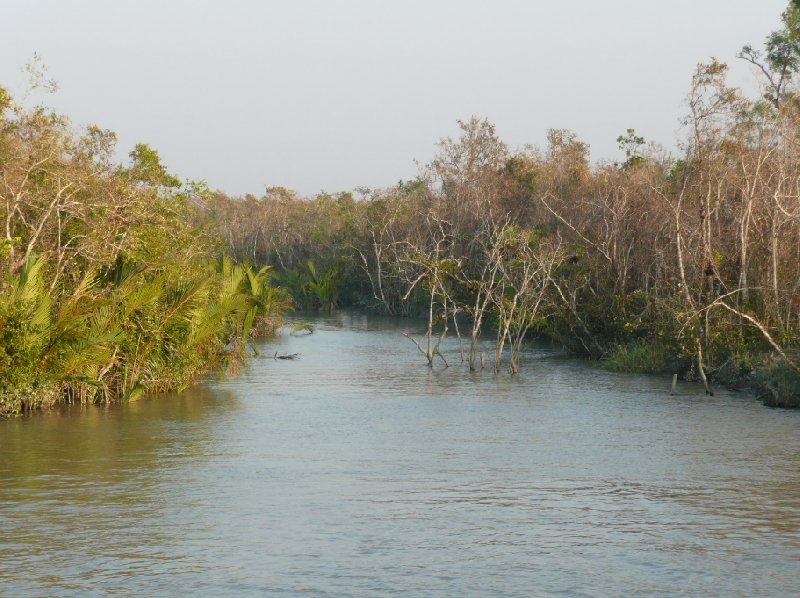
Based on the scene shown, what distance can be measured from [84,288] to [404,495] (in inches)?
318

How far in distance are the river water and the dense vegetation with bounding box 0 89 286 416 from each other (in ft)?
2.27

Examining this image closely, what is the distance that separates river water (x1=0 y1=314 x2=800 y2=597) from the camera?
9531 millimetres

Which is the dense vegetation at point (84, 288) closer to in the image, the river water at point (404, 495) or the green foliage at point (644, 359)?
the river water at point (404, 495)

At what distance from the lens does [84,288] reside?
728 inches

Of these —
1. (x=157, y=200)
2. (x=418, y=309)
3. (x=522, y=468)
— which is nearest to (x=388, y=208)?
(x=418, y=309)

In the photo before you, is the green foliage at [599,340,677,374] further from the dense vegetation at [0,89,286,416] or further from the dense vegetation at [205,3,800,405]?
the dense vegetation at [0,89,286,416]

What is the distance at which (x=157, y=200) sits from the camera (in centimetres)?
2388

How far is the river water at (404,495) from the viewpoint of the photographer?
31.3ft

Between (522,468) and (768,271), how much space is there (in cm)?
1036

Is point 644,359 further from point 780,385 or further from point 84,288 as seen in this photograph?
point 84,288

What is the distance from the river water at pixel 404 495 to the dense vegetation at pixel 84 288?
692 millimetres

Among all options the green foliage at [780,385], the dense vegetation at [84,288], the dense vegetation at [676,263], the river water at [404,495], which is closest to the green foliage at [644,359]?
the dense vegetation at [676,263]

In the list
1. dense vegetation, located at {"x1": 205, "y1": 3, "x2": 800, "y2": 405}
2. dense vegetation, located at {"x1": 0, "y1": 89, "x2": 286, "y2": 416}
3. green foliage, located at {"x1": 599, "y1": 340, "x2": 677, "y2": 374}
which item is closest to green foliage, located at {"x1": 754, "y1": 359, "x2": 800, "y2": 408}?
dense vegetation, located at {"x1": 205, "y1": 3, "x2": 800, "y2": 405}

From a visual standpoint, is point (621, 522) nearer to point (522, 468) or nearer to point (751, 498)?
point (751, 498)
